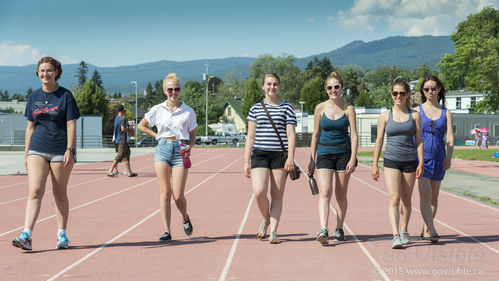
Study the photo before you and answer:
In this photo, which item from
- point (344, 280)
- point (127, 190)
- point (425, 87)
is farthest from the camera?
point (127, 190)

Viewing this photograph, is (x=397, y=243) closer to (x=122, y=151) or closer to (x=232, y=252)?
(x=232, y=252)

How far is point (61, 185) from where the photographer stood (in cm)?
643

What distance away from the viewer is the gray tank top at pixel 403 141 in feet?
21.9

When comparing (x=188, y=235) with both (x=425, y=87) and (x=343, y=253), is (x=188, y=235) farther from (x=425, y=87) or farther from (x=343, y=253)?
(x=425, y=87)

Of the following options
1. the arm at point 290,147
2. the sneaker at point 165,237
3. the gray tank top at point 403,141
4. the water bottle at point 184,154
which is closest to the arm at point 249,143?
the arm at point 290,147

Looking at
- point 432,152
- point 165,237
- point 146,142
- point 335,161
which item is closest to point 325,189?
point 335,161

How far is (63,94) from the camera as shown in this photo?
6.44m

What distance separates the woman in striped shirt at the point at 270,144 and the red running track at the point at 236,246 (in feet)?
2.28

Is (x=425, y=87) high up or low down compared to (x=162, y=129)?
up

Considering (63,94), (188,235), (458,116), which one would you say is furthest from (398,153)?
(458,116)

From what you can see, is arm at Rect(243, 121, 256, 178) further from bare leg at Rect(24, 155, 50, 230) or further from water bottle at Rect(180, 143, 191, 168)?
bare leg at Rect(24, 155, 50, 230)

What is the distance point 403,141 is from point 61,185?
3778 millimetres

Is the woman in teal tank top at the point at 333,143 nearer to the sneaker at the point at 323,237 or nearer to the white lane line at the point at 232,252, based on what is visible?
the sneaker at the point at 323,237

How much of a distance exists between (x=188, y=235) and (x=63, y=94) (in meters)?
2.21
